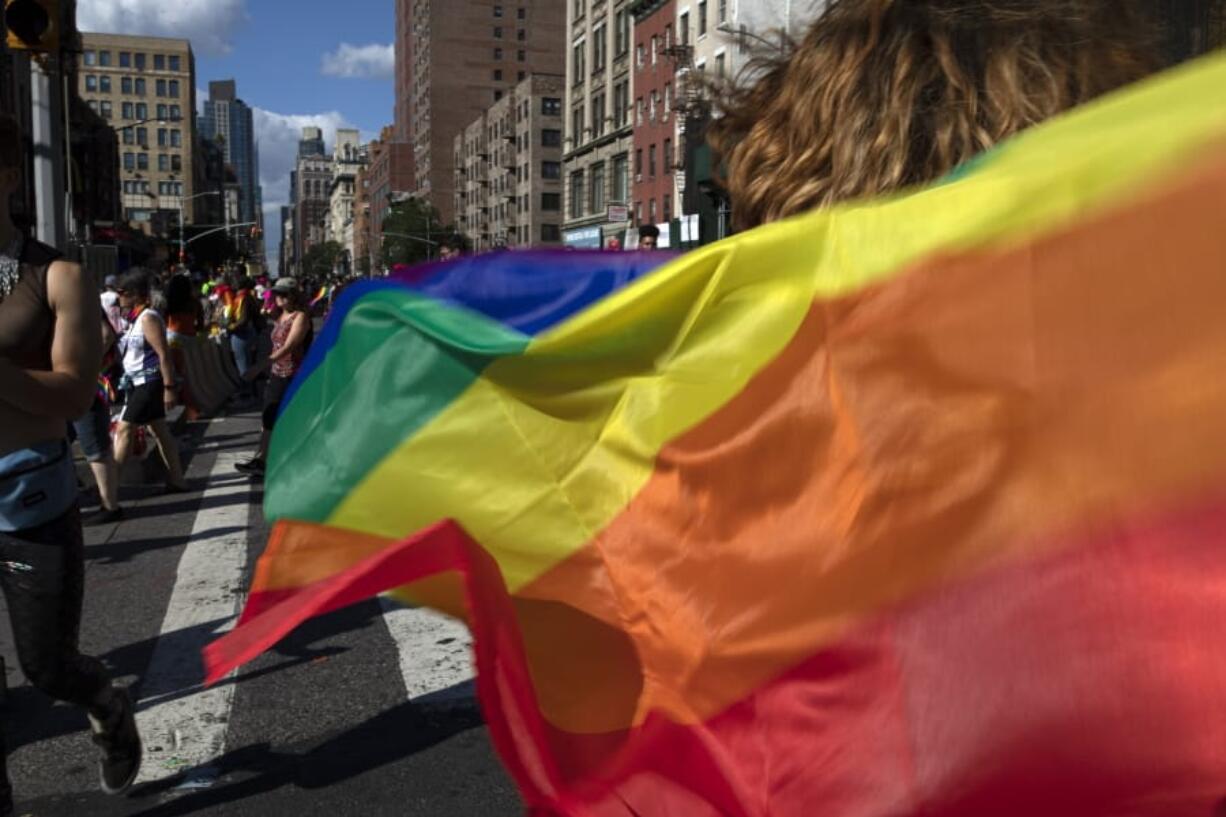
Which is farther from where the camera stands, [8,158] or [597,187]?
[597,187]

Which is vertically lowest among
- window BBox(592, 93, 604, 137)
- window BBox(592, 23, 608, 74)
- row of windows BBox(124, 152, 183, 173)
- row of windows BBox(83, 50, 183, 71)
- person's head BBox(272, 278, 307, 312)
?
person's head BBox(272, 278, 307, 312)

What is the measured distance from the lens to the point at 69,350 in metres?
3.21

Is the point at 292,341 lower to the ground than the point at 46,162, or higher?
lower

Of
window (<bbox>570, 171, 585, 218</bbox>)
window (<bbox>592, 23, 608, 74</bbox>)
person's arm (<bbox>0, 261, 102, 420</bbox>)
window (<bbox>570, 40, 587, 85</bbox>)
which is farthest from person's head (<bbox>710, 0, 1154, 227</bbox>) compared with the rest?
window (<bbox>570, 171, 585, 218</bbox>)

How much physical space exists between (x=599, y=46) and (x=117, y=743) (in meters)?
70.3

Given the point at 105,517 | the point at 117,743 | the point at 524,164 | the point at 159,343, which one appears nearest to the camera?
the point at 117,743


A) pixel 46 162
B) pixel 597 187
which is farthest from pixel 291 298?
pixel 597 187

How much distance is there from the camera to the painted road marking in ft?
14.1

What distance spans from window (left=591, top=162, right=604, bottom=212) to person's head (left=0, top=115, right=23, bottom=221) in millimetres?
67522

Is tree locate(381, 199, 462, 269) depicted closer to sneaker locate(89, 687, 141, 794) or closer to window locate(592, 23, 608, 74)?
window locate(592, 23, 608, 74)

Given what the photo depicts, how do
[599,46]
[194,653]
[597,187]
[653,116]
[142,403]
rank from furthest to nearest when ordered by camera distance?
[597,187], [599,46], [653,116], [142,403], [194,653]

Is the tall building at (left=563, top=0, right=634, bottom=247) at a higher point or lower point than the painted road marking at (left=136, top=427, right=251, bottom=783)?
higher

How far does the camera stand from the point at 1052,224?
116 cm

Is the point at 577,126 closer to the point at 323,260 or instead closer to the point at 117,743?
the point at 117,743
